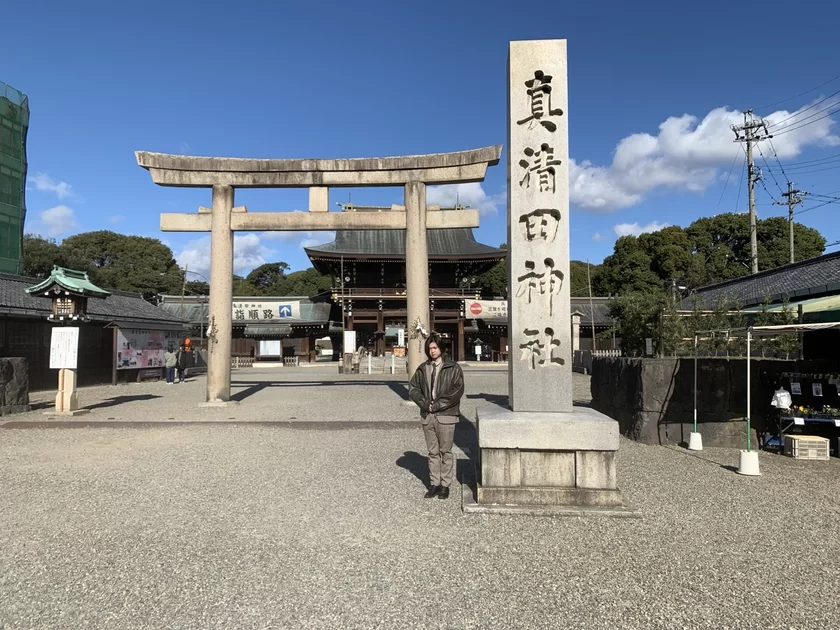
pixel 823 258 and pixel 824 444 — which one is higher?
pixel 823 258

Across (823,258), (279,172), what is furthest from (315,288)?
(823,258)

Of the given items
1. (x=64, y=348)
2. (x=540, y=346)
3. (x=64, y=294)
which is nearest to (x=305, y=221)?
(x=64, y=294)

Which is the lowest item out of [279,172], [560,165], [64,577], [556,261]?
[64,577]

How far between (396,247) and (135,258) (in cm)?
2917

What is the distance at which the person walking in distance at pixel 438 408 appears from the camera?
4914 mm

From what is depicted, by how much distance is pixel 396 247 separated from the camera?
30688mm

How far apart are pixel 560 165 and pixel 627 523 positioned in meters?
3.48

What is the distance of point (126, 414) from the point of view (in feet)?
35.3

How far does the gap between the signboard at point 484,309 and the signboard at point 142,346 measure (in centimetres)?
1570

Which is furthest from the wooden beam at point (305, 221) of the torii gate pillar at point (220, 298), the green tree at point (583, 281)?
the green tree at point (583, 281)

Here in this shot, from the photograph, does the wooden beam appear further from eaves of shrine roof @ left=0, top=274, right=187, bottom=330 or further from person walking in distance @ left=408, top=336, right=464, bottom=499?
person walking in distance @ left=408, top=336, right=464, bottom=499

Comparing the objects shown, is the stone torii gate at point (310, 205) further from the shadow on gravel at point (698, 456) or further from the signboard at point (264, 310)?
the signboard at point (264, 310)

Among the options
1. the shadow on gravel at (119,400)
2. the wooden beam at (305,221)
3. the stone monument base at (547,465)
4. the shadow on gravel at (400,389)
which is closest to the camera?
the stone monument base at (547,465)

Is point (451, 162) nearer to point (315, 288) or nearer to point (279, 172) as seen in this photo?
point (279, 172)
